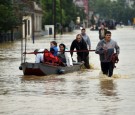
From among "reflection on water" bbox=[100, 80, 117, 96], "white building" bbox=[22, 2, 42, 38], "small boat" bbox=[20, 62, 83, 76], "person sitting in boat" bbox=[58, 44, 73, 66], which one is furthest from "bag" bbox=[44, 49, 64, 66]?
"white building" bbox=[22, 2, 42, 38]

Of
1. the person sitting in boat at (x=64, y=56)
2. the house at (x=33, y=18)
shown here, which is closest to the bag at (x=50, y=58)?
the person sitting in boat at (x=64, y=56)

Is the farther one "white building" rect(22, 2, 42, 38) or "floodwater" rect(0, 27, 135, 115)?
"white building" rect(22, 2, 42, 38)

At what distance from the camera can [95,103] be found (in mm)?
15969

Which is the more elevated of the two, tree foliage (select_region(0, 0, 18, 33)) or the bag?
tree foliage (select_region(0, 0, 18, 33))

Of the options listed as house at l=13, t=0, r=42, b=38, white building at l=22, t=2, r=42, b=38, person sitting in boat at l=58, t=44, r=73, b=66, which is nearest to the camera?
person sitting in boat at l=58, t=44, r=73, b=66

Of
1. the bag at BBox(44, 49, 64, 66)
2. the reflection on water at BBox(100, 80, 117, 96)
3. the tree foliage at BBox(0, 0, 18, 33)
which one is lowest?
Answer: the reflection on water at BBox(100, 80, 117, 96)

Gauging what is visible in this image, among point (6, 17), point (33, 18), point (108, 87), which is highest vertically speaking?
point (6, 17)

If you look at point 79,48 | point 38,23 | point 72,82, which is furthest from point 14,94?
point 38,23

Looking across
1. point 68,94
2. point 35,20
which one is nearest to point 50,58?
point 68,94

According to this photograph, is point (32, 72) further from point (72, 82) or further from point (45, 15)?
point (45, 15)

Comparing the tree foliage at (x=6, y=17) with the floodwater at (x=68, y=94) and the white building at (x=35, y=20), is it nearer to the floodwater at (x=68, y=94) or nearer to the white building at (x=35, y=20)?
the white building at (x=35, y=20)

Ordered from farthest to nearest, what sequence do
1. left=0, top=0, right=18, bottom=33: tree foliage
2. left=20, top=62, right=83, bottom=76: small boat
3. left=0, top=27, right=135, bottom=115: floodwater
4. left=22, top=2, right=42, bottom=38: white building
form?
left=22, top=2, right=42, bottom=38: white building
left=0, top=0, right=18, bottom=33: tree foliage
left=20, top=62, right=83, bottom=76: small boat
left=0, top=27, right=135, bottom=115: floodwater

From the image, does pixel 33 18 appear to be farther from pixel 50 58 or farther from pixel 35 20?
pixel 50 58

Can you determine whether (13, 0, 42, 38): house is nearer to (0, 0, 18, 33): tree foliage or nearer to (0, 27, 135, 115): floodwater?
(0, 0, 18, 33): tree foliage
